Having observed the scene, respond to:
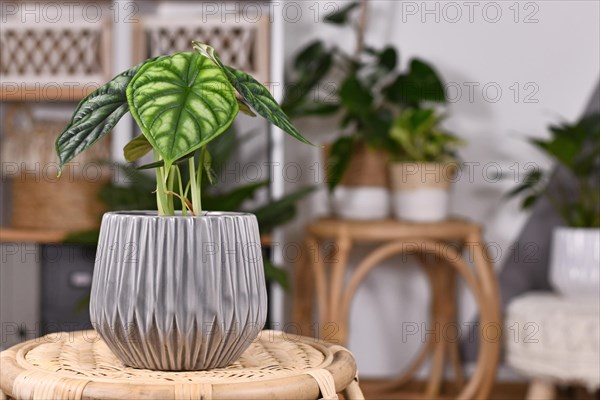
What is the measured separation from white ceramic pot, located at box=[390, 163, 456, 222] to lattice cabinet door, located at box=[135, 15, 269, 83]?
0.50 metres

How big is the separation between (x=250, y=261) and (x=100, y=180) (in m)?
1.57

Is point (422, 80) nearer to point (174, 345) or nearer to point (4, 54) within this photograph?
point (4, 54)

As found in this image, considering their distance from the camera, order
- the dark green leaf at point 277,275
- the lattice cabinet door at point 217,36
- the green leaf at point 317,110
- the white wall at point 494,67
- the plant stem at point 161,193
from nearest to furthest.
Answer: the plant stem at point 161,193 < the dark green leaf at point 277,275 < the green leaf at point 317,110 < the lattice cabinet door at point 217,36 < the white wall at point 494,67

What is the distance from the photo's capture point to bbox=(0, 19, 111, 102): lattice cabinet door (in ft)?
7.80

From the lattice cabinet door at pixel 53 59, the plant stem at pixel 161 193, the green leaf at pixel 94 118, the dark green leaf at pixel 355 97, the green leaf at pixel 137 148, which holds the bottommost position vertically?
the plant stem at pixel 161 193

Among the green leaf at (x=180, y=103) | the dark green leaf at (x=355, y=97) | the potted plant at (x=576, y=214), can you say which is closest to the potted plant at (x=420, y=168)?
the dark green leaf at (x=355, y=97)

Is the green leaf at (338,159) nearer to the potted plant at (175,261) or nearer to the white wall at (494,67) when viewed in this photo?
the white wall at (494,67)

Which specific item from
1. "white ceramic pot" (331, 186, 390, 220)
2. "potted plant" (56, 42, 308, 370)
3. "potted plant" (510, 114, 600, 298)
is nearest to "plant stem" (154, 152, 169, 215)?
"potted plant" (56, 42, 308, 370)

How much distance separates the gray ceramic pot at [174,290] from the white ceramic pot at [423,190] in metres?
1.40

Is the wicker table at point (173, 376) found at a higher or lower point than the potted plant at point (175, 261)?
lower

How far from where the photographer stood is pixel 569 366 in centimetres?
206

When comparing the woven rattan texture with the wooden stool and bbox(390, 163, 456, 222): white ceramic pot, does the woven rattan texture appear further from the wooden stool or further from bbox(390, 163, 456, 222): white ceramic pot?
bbox(390, 163, 456, 222): white ceramic pot

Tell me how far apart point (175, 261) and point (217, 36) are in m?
1.58

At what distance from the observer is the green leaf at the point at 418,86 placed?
2.28m
